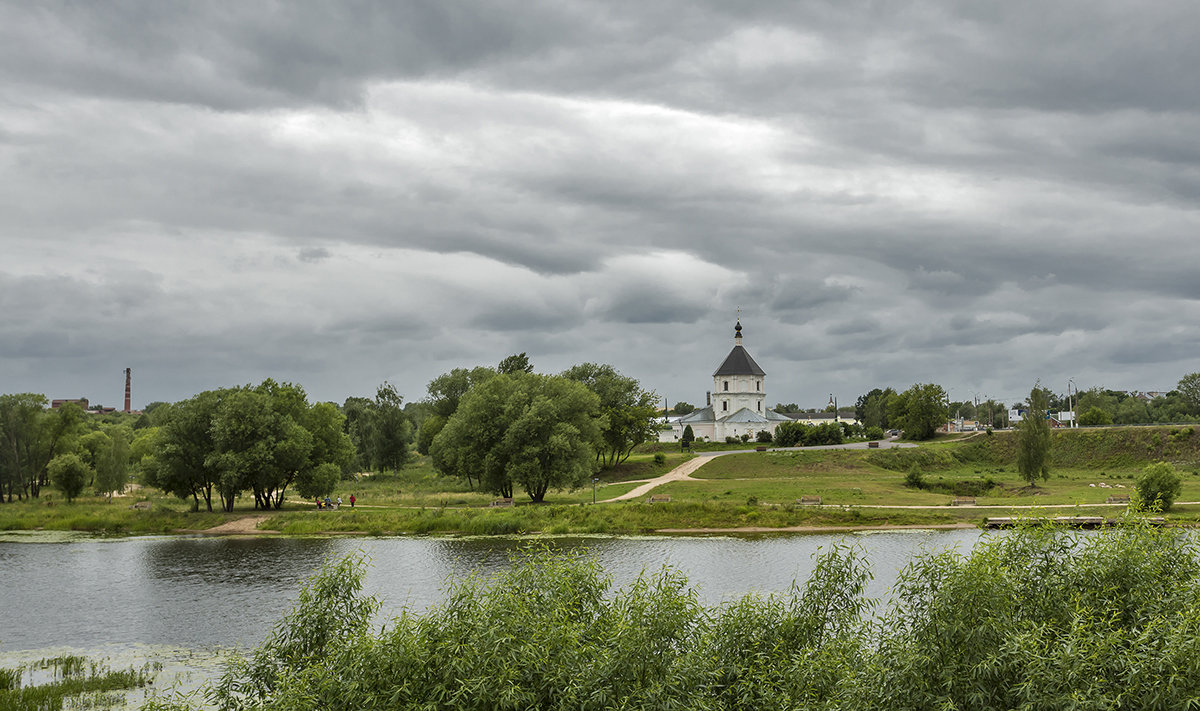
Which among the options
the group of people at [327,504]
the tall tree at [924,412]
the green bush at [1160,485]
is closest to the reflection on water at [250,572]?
the group of people at [327,504]

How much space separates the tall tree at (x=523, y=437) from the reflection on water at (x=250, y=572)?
44.7 feet

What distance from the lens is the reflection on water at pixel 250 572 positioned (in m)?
30.9

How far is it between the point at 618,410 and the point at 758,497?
3178 centimetres

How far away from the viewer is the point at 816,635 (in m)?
18.0

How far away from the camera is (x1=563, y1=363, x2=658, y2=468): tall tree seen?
92375 millimetres

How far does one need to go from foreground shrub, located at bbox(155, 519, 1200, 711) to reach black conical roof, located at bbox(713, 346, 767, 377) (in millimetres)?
112976

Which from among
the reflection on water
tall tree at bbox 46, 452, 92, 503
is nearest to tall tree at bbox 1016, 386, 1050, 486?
the reflection on water

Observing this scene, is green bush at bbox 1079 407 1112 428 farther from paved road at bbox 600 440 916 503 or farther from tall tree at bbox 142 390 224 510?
tall tree at bbox 142 390 224 510

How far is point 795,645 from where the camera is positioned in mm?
17609

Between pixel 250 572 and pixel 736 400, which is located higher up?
pixel 736 400

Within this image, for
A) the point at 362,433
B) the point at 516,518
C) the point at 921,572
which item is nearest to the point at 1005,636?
the point at 921,572

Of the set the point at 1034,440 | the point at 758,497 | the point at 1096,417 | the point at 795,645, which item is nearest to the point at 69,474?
the point at 758,497

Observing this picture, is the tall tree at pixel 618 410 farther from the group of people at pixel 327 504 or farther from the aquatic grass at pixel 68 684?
the aquatic grass at pixel 68 684

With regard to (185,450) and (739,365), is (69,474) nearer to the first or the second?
(185,450)
